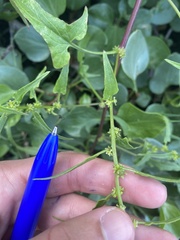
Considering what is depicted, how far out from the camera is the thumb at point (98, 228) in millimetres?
295

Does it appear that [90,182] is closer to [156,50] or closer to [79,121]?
[79,121]

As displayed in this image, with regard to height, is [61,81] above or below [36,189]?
above

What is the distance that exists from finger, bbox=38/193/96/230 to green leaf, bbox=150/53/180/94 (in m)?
→ 0.15

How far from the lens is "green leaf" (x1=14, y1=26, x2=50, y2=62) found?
43cm

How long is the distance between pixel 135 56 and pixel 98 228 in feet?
0.67

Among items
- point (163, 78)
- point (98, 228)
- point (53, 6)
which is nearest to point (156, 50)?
point (163, 78)

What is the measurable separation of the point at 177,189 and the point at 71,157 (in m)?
0.14

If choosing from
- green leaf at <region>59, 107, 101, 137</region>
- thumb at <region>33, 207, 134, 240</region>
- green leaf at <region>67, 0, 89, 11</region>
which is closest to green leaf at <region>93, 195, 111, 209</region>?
thumb at <region>33, 207, 134, 240</region>

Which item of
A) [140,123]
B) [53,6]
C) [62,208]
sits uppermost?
[53,6]

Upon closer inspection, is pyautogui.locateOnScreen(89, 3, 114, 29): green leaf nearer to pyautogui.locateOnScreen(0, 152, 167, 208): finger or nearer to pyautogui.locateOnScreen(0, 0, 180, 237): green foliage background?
pyautogui.locateOnScreen(0, 0, 180, 237): green foliage background

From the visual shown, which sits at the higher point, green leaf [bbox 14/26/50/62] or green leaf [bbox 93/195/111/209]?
green leaf [bbox 14/26/50/62]

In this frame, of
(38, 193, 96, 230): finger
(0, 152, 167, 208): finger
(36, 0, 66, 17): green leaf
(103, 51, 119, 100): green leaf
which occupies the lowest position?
(38, 193, 96, 230): finger

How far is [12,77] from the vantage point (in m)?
0.42

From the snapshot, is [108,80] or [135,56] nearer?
[108,80]
